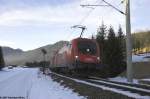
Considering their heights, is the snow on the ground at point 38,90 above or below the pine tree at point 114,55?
below

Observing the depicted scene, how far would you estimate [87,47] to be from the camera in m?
37.6

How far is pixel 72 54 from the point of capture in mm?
37250

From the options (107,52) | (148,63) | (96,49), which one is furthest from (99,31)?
(96,49)

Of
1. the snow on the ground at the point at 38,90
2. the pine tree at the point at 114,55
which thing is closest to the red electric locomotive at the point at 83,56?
the snow on the ground at the point at 38,90

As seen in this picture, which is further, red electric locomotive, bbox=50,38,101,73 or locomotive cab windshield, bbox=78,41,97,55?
locomotive cab windshield, bbox=78,41,97,55

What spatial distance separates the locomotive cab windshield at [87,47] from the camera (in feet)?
122

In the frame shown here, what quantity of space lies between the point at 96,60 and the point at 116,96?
22.3 metres

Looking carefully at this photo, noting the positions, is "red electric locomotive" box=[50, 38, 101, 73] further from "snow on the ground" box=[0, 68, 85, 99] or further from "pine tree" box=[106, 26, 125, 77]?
"pine tree" box=[106, 26, 125, 77]

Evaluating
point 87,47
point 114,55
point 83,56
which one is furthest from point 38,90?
point 114,55

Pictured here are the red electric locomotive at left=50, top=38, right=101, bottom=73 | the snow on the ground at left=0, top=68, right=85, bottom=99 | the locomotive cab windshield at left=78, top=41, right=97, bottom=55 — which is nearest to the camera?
the snow on the ground at left=0, top=68, right=85, bottom=99

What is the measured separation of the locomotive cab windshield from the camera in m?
37.2

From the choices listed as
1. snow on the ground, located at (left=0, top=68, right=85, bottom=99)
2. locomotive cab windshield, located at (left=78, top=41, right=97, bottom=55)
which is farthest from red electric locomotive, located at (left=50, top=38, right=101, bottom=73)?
snow on the ground, located at (left=0, top=68, right=85, bottom=99)

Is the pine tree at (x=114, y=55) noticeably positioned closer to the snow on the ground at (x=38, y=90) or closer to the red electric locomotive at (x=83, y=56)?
the red electric locomotive at (x=83, y=56)

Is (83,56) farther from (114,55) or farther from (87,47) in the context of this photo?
(114,55)
